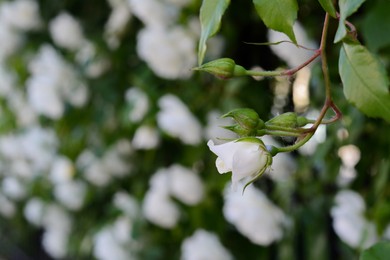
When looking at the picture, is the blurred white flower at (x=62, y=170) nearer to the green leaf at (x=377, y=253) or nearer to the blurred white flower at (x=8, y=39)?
the blurred white flower at (x=8, y=39)

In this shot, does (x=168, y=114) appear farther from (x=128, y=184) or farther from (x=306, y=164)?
(x=128, y=184)

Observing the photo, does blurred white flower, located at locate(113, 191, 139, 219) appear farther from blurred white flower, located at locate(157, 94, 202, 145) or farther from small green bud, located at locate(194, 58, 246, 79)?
small green bud, located at locate(194, 58, 246, 79)

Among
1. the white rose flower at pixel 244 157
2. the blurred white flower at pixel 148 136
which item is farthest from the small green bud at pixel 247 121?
the blurred white flower at pixel 148 136

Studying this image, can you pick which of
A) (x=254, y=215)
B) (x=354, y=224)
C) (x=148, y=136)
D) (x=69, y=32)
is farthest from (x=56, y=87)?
(x=354, y=224)

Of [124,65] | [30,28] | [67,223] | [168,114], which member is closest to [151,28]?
[168,114]

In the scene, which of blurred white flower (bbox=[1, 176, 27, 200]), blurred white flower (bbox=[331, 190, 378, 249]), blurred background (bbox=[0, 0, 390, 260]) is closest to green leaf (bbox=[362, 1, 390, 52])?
blurred background (bbox=[0, 0, 390, 260])

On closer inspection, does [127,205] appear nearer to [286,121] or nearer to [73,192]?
[73,192]
